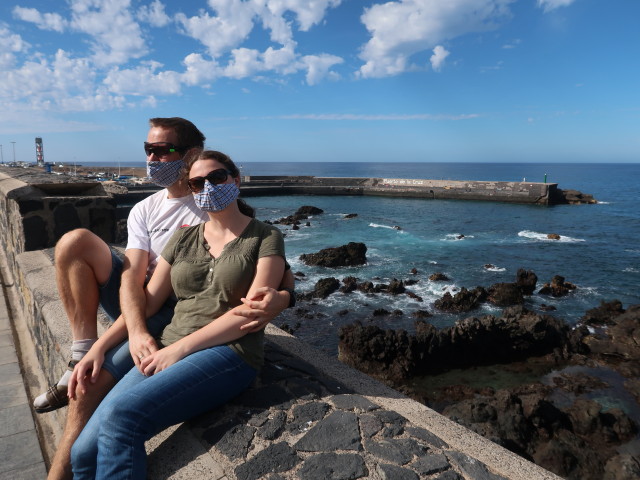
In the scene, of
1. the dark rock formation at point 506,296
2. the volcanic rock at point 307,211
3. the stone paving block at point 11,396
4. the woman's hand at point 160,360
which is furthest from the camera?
the volcanic rock at point 307,211

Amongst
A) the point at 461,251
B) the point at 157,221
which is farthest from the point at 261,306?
the point at 461,251

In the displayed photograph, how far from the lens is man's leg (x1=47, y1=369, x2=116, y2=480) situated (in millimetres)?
2012

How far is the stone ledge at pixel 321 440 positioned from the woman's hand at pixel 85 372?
0.47 meters

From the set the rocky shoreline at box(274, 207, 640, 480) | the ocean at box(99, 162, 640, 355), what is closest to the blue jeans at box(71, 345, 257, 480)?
the rocky shoreline at box(274, 207, 640, 480)

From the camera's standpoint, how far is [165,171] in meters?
2.93

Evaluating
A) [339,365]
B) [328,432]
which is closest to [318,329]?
[339,365]

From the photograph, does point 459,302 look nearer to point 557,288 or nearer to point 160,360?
point 557,288

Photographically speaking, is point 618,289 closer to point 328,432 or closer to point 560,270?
point 560,270

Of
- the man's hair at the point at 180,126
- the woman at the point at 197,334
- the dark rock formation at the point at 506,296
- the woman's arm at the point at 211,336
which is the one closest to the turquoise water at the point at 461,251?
the dark rock formation at the point at 506,296

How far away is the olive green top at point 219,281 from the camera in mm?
2355

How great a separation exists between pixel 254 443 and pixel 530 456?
659 centimetres

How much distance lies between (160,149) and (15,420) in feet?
7.11

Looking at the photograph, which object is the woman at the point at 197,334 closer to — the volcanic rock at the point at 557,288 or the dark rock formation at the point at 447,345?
the dark rock formation at the point at 447,345

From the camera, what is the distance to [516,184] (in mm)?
45375
